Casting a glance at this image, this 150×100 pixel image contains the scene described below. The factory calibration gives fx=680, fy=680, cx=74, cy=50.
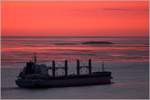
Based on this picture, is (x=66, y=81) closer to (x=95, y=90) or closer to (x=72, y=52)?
(x=95, y=90)

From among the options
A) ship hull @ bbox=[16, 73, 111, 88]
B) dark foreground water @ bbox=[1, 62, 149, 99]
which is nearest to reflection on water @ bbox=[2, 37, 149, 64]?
dark foreground water @ bbox=[1, 62, 149, 99]

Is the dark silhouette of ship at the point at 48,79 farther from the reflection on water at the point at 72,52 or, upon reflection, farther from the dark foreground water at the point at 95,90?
the reflection on water at the point at 72,52

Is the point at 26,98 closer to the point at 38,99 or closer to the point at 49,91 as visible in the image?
the point at 38,99

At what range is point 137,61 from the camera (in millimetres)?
44250

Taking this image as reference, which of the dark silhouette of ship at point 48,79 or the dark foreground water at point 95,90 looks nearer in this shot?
the dark foreground water at point 95,90

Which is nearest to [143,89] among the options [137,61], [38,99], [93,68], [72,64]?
[38,99]

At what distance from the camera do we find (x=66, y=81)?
96.4 ft

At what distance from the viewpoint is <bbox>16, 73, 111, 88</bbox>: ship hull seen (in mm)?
28969

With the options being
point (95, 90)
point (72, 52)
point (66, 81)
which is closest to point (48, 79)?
point (66, 81)

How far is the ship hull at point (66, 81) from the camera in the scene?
95.0 feet

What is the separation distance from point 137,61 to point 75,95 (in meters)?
18.5

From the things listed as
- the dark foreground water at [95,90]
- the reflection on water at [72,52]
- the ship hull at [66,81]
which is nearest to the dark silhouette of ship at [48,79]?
the ship hull at [66,81]

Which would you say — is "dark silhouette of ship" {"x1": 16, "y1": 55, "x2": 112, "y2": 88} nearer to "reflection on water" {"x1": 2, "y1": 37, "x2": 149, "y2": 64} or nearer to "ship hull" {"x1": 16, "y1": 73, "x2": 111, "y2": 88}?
"ship hull" {"x1": 16, "y1": 73, "x2": 111, "y2": 88}

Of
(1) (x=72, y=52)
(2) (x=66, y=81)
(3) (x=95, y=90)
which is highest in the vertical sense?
(1) (x=72, y=52)
